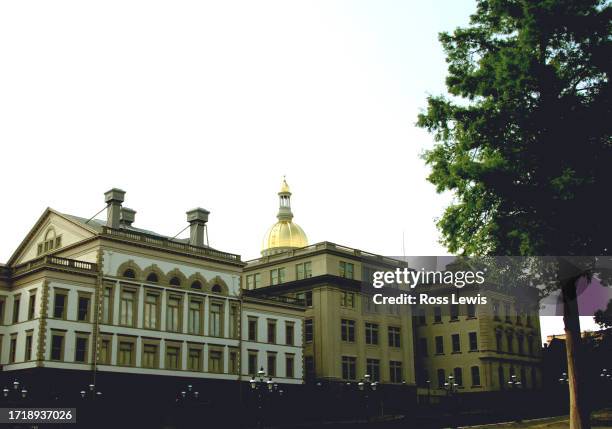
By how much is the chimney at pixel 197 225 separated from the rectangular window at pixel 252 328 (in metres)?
8.24

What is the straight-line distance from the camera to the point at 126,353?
5562cm

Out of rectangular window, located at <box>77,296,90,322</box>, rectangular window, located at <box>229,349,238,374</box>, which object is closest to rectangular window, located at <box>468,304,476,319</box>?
rectangular window, located at <box>229,349,238,374</box>

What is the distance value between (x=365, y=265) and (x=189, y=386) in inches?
1119

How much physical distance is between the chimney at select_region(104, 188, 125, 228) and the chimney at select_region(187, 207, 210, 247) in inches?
299

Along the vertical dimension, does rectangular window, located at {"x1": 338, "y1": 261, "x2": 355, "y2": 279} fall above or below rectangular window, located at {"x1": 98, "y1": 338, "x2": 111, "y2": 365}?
above

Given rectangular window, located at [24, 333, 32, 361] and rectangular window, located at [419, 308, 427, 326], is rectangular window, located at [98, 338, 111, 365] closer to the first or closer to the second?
rectangular window, located at [24, 333, 32, 361]

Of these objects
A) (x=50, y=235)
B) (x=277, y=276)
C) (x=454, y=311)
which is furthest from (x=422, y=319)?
(x=50, y=235)

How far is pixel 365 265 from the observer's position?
261 feet

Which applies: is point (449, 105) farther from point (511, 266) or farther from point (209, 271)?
point (209, 271)

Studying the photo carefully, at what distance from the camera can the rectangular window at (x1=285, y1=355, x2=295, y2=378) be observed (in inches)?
2682

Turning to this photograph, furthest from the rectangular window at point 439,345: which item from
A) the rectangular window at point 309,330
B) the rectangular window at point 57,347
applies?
the rectangular window at point 57,347

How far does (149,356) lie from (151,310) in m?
3.60

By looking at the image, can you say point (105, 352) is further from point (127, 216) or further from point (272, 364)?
point (272, 364)

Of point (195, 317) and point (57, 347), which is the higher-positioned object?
point (195, 317)
